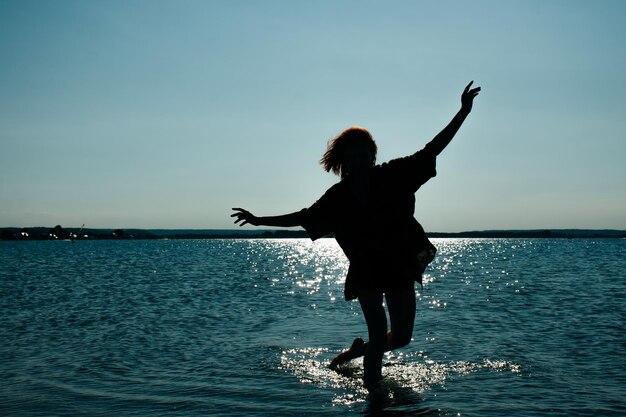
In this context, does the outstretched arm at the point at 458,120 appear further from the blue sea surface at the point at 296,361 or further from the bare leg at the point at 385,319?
the blue sea surface at the point at 296,361

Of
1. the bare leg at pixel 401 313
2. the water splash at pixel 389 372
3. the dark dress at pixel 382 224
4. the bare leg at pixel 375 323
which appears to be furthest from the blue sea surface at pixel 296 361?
the dark dress at pixel 382 224

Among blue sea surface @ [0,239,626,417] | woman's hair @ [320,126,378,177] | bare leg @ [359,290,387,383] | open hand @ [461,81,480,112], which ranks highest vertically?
open hand @ [461,81,480,112]

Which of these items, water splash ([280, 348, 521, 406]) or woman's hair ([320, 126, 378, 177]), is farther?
water splash ([280, 348, 521, 406])

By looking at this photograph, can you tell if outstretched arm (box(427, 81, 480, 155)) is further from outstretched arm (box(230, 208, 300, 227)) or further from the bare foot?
the bare foot

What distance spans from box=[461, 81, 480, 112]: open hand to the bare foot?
11.8 feet

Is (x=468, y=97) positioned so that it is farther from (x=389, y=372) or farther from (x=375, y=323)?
(x=389, y=372)

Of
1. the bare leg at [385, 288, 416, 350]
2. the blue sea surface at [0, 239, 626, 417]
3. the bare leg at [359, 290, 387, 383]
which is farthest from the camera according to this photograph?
the blue sea surface at [0, 239, 626, 417]

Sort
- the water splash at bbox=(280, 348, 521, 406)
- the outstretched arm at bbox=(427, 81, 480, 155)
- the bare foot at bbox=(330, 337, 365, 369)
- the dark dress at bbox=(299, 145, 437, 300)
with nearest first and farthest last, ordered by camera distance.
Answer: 1. the outstretched arm at bbox=(427, 81, 480, 155)
2. the dark dress at bbox=(299, 145, 437, 300)
3. the water splash at bbox=(280, 348, 521, 406)
4. the bare foot at bbox=(330, 337, 365, 369)

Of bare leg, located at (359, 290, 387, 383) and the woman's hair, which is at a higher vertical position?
the woman's hair

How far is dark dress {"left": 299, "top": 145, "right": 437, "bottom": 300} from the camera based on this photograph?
6.24 meters

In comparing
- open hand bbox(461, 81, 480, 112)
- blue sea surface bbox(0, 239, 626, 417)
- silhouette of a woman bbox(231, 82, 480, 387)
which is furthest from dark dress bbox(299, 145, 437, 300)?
blue sea surface bbox(0, 239, 626, 417)

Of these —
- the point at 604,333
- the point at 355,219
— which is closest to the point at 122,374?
the point at 355,219

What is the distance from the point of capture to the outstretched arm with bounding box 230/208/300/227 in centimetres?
659

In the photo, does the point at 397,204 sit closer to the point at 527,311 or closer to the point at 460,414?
the point at 460,414
